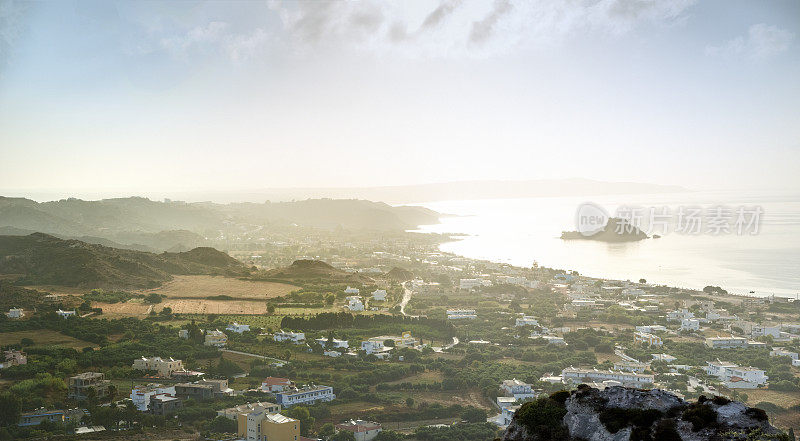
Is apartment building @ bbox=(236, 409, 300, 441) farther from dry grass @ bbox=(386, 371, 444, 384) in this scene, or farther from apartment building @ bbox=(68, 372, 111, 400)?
dry grass @ bbox=(386, 371, 444, 384)

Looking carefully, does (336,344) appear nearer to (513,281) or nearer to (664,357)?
(664,357)

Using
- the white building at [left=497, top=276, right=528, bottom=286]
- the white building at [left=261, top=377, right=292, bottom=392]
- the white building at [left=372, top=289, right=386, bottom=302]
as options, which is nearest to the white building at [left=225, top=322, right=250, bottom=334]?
the white building at [left=261, top=377, right=292, bottom=392]

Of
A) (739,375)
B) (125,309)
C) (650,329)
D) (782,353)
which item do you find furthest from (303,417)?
(782,353)

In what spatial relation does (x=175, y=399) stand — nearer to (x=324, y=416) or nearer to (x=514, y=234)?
(x=324, y=416)

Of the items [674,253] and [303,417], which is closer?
[303,417]

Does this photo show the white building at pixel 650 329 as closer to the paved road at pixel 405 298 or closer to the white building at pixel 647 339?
the white building at pixel 647 339

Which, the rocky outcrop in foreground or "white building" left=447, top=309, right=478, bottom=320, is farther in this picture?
"white building" left=447, top=309, right=478, bottom=320
